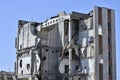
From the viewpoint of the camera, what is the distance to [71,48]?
7338 cm

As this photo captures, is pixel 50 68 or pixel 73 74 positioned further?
pixel 50 68

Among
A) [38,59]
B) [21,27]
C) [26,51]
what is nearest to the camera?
[38,59]

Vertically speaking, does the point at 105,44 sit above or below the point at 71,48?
above

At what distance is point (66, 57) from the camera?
244 ft

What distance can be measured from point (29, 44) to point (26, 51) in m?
1.79

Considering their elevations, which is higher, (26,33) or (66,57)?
(26,33)

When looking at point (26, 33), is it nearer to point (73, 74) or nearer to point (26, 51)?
point (26, 51)

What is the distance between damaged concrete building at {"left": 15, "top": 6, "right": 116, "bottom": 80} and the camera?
7006 cm

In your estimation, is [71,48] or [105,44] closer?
[105,44]

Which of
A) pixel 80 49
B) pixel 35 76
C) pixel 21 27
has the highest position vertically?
pixel 21 27

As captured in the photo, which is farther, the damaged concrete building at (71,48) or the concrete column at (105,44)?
the damaged concrete building at (71,48)

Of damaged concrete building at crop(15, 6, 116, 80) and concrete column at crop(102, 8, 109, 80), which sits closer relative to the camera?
concrete column at crop(102, 8, 109, 80)

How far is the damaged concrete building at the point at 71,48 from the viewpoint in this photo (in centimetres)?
7006

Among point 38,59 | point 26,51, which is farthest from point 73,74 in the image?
point 26,51
